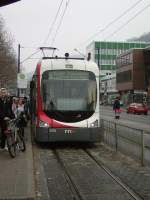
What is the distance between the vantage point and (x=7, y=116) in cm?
1359

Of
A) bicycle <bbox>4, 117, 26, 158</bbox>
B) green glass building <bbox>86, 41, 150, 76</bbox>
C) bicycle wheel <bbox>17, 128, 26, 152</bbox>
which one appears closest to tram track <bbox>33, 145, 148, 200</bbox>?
bicycle wheel <bbox>17, 128, 26, 152</bbox>

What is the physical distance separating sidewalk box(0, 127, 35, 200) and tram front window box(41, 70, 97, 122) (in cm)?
372

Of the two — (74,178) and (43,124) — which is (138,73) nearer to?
(43,124)

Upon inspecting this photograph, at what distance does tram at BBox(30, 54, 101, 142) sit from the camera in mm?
16297

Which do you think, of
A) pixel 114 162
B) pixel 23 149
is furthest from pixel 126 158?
pixel 23 149

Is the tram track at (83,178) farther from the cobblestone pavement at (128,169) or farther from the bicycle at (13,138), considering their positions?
the bicycle at (13,138)

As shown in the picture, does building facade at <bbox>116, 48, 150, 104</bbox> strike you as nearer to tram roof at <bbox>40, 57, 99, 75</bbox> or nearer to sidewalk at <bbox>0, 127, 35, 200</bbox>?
tram roof at <bbox>40, 57, 99, 75</bbox>

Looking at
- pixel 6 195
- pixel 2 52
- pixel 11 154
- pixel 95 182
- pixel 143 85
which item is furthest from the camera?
pixel 143 85

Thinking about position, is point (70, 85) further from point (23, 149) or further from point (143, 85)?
point (143, 85)

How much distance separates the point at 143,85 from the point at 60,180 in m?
85.1

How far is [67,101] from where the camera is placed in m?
16.7

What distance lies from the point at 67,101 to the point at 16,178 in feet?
25.1

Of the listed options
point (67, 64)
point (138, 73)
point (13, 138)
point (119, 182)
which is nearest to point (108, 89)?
point (138, 73)

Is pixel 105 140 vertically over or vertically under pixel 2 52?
under
